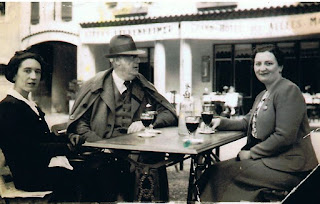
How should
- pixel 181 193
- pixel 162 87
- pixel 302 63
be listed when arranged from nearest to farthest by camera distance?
pixel 181 193 → pixel 302 63 → pixel 162 87

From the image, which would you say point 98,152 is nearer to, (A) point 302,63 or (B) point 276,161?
(B) point 276,161

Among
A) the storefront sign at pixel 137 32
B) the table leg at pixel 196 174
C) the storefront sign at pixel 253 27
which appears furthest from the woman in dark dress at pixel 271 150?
the storefront sign at pixel 137 32

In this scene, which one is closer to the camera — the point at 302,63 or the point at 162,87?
the point at 302,63

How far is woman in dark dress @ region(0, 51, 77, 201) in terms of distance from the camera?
1850 millimetres

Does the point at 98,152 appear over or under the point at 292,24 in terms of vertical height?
under

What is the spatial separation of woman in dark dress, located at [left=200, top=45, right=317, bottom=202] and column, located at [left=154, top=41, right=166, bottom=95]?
535 centimetres

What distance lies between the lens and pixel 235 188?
85.0 inches

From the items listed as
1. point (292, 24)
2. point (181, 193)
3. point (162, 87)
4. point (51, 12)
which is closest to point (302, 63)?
point (292, 24)

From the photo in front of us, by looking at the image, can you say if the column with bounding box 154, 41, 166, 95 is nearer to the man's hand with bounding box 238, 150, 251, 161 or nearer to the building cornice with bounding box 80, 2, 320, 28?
the building cornice with bounding box 80, 2, 320, 28

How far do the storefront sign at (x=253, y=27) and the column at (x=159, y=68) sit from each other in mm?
717

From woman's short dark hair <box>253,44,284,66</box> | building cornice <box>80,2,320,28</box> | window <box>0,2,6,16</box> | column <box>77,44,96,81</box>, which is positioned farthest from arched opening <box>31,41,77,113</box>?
woman's short dark hair <box>253,44,284,66</box>

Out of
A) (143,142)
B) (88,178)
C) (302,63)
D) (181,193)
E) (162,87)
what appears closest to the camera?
(143,142)

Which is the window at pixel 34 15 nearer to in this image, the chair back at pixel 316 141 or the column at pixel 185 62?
the chair back at pixel 316 141

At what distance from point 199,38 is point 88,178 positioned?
649 cm
